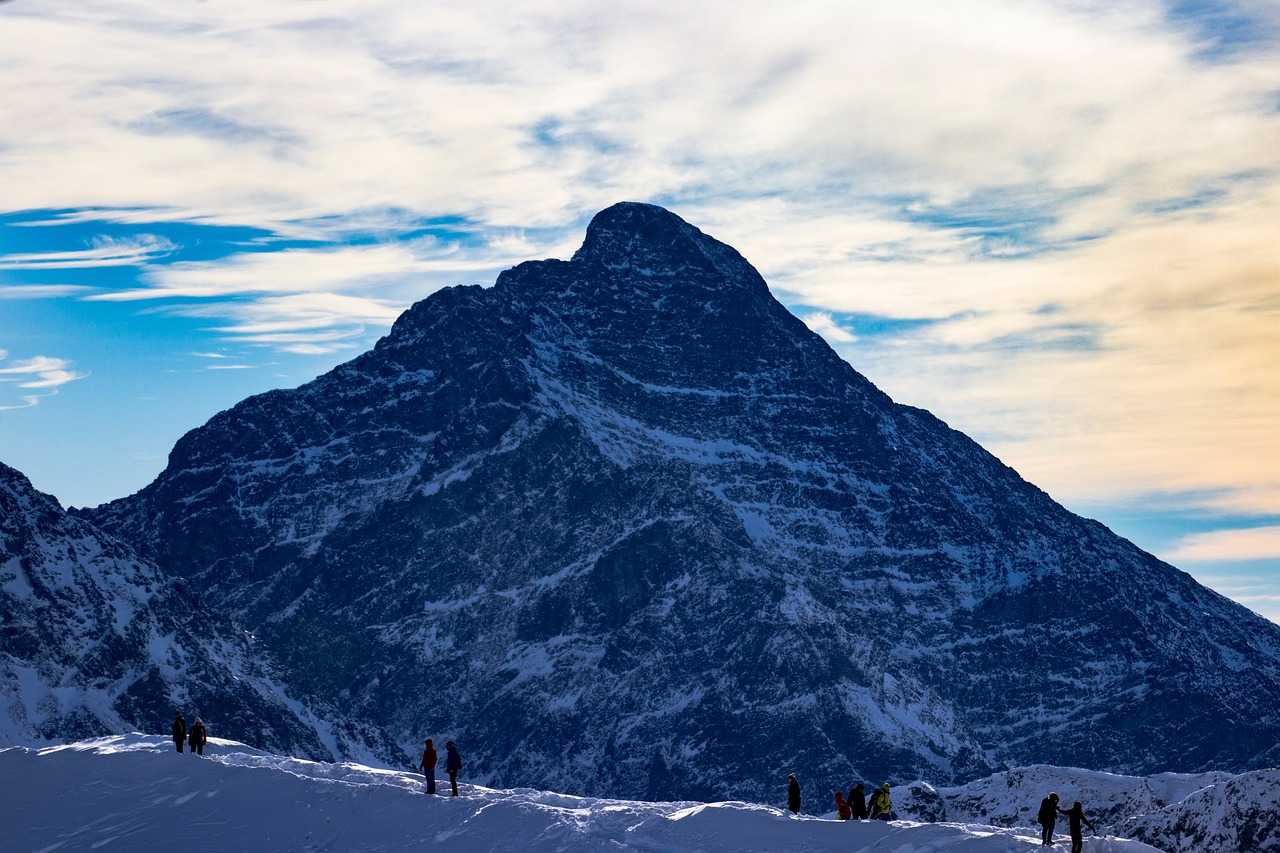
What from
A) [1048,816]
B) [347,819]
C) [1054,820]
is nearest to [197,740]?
[347,819]

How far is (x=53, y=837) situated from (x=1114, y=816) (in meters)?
150

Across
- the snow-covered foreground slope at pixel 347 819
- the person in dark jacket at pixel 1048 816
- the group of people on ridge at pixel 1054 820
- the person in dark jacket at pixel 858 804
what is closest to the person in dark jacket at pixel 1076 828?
the group of people on ridge at pixel 1054 820

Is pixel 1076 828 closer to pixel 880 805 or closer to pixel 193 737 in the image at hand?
pixel 880 805

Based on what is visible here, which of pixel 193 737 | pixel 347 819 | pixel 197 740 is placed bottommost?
pixel 347 819

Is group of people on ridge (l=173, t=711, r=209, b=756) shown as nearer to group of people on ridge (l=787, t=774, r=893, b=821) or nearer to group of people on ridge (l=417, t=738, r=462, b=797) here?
group of people on ridge (l=417, t=738, r=462, b=797)

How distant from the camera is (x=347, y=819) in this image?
73500mm

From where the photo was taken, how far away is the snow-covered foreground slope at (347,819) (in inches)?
2758

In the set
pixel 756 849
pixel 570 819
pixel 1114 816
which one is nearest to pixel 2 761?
pixel 570 819

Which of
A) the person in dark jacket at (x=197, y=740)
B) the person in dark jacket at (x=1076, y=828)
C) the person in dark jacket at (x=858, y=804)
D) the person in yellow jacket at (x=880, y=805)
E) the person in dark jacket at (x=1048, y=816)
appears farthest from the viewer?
the person in dark jacket at (x=197, y=740)

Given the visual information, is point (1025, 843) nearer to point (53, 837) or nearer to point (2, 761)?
point (53, 837)

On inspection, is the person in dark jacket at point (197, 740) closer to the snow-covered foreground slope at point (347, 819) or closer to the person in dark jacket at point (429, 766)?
the snow-covered foreground slope at point (347, 819)

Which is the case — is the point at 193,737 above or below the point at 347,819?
above

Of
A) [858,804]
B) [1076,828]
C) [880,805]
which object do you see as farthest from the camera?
[858,804]

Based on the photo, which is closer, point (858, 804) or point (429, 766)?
point (858, 804)
